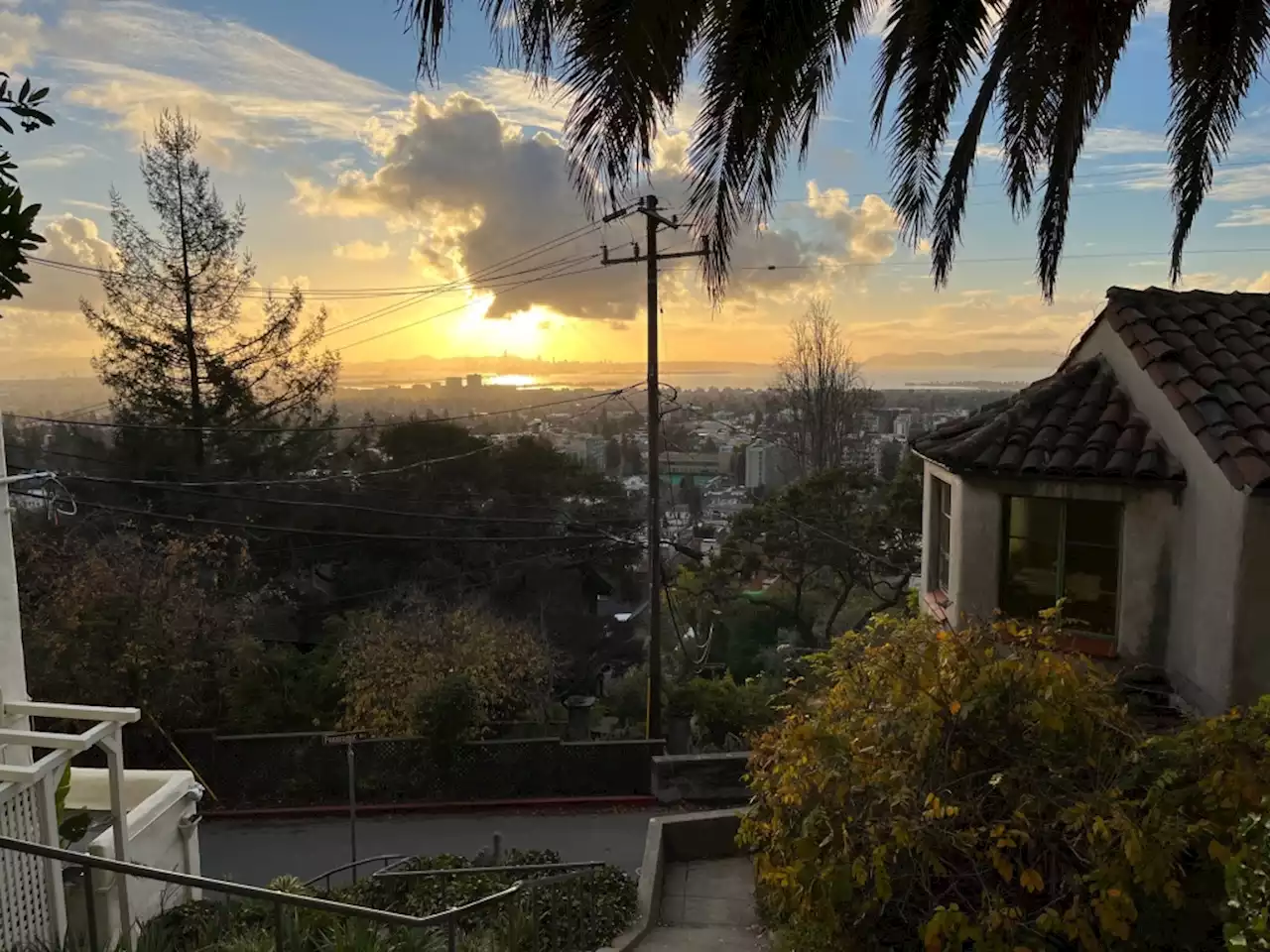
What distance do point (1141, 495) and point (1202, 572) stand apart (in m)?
0.77

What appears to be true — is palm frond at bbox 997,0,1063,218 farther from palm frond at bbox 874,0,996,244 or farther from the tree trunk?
the tree trunk

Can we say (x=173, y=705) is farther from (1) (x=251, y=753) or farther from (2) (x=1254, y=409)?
(2) (x=1254, y=409)

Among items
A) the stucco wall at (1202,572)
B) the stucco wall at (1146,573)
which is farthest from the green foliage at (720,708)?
the stucco wall at (1202,572)

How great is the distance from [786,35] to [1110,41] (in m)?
1.76

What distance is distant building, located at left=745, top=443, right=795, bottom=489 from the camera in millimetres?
23984

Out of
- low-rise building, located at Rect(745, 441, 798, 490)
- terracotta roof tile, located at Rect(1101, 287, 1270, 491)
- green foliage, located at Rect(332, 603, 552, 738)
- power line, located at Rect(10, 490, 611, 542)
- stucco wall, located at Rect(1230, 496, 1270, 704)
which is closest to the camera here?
stucco wall, located at Rect(1230, 496, 1270, 704)

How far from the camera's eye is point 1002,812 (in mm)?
4879

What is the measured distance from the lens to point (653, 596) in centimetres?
1527

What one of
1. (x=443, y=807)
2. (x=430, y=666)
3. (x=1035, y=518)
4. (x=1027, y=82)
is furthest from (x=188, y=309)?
(x=1027, y=82)

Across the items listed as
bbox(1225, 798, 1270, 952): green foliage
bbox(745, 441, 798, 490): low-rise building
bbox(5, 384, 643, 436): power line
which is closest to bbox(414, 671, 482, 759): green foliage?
bbox(5, 384, 643, 436): power line

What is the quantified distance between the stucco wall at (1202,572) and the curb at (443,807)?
1045 centimetres

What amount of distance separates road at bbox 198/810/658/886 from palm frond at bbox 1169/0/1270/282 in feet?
36.4

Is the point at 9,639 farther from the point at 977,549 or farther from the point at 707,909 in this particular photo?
the point at 977,549

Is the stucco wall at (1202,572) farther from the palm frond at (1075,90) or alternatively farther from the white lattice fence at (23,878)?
the white lattice fence at (23,878)
